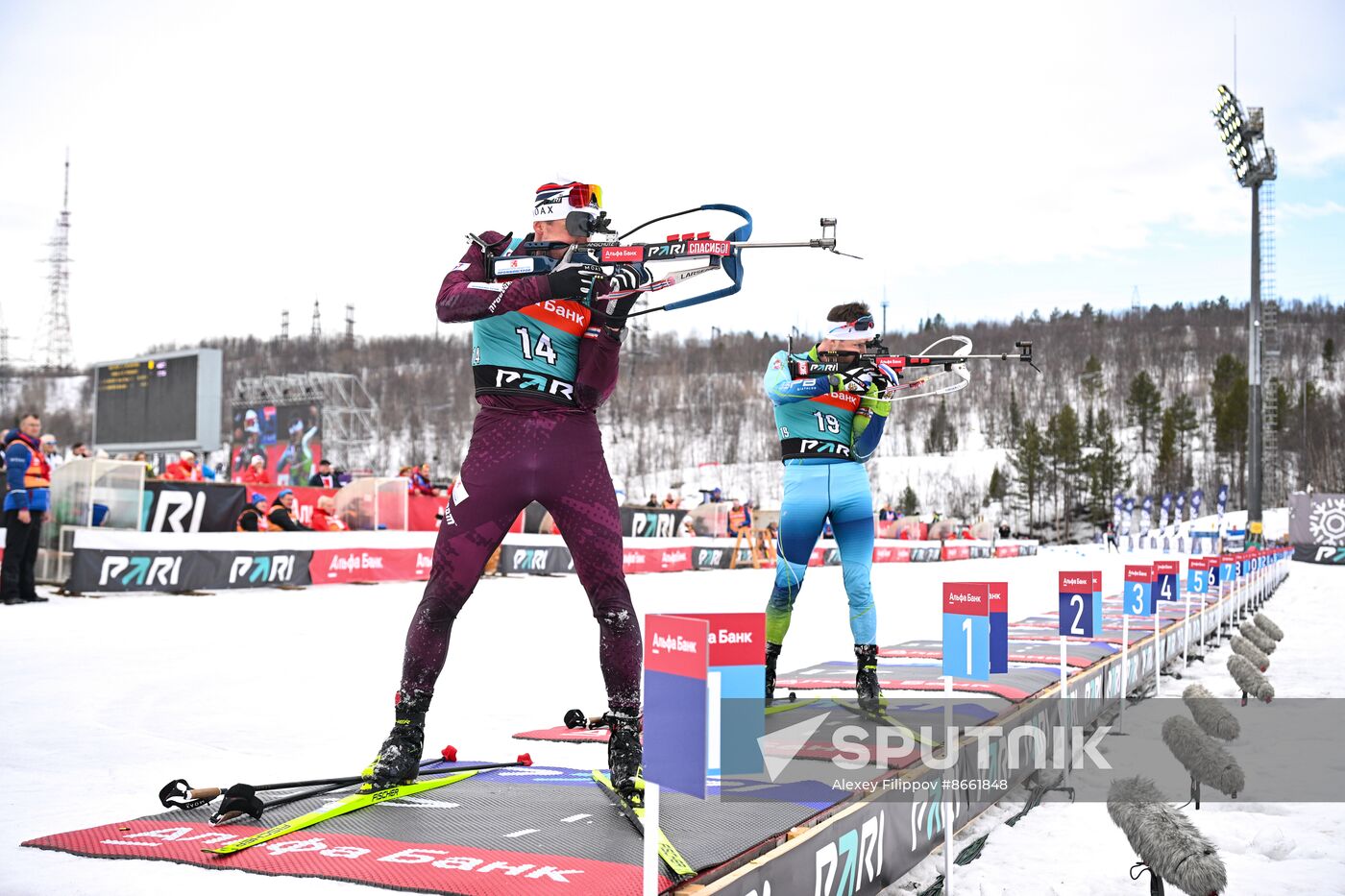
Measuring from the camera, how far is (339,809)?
347 cm

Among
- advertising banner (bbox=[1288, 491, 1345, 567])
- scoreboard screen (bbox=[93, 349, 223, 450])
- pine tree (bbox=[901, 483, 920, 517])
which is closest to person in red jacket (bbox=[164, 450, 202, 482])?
scoreboard screen (bbox=[93, 349, 223, 450])

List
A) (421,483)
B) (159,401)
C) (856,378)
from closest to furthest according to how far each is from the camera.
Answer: (856,378), (421,483), (159,401)

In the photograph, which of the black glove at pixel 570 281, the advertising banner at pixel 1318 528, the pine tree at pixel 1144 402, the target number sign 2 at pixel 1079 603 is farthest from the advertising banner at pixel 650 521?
the pine tree at pixel 1144 402

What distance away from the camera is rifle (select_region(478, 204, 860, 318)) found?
3641 millimetres

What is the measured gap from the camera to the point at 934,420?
414ft

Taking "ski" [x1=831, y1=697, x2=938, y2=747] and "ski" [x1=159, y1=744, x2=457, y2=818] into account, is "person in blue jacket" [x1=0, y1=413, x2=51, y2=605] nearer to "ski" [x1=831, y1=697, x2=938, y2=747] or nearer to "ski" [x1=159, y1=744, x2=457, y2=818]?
"ski" [x1=159, y1=744, x2=457, y2=818]

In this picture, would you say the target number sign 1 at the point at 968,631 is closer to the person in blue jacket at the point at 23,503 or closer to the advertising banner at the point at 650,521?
the person in blue jacket at the point at 23,503

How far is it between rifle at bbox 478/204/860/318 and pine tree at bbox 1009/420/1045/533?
318ft

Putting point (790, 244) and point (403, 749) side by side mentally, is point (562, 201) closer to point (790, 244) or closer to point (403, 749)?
point (790, 244)

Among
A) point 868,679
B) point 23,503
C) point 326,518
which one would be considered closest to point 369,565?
point 326,518

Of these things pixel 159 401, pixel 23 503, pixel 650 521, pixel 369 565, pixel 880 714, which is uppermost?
pixel 159 401

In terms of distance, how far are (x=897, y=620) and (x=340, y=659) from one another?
787cm

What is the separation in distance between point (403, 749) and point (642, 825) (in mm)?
987

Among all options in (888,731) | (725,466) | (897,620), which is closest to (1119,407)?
(725,466)
